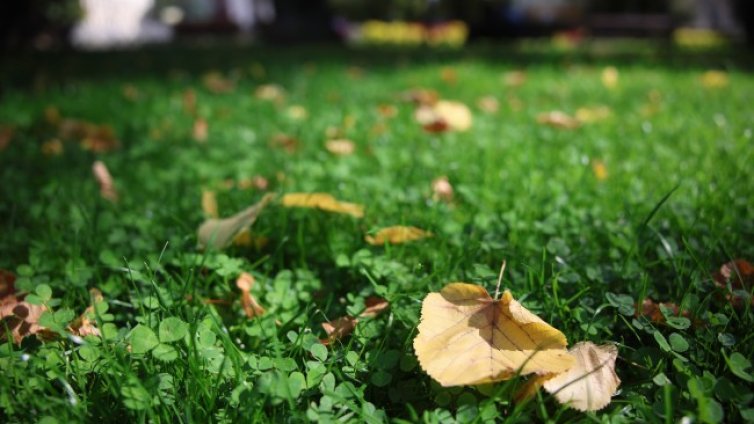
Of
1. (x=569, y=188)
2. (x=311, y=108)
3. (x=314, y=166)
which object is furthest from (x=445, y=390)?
(x=311, y=108)

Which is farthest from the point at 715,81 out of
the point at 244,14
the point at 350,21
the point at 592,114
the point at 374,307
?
the point at 350,21

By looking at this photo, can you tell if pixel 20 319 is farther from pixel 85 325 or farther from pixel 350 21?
pixel 350 21

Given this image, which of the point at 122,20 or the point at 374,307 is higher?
the point at 374,307

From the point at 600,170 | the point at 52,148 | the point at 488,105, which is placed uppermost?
the point at 52,148

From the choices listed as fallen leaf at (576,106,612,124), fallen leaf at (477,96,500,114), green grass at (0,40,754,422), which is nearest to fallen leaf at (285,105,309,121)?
green grass at (0,40,754,422)

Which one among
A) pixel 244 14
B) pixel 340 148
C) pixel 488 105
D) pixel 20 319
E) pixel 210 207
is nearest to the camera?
pixel 20 319
